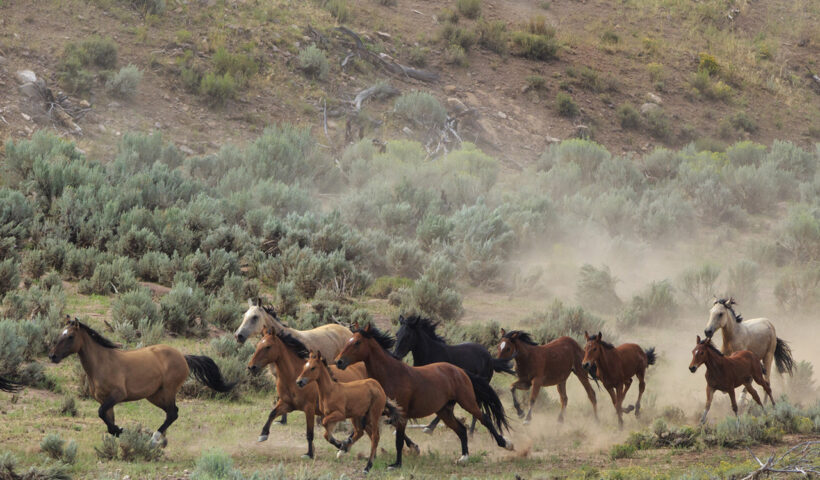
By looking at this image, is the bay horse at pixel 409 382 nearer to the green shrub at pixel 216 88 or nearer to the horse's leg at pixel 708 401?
the horse's leg at pixel 708 401

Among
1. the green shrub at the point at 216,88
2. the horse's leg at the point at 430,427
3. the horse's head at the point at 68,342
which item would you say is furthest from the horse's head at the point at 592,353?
the green shrub at the point at 216,88

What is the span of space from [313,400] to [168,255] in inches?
387

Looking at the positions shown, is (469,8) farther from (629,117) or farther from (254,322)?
(254,322)

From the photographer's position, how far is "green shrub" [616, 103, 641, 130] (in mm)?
38781

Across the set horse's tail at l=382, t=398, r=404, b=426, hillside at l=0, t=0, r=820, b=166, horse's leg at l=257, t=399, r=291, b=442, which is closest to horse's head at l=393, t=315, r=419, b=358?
horse's tail at l=382, t=398, r=404, b=426

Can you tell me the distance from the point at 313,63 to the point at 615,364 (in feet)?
81.3

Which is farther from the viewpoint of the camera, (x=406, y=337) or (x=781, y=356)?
(x=781, y=356)

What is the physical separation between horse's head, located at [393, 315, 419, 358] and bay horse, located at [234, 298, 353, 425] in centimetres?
108

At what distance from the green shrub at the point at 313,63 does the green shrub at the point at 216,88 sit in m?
3.70

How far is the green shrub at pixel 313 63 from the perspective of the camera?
34344 millimetres

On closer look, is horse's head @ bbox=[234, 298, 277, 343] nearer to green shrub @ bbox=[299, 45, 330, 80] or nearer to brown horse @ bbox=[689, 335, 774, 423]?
brown horse @ bbox=[689, 335, 774, 423]

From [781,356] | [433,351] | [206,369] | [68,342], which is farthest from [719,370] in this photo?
[68,342]

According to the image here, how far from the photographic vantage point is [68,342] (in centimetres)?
900

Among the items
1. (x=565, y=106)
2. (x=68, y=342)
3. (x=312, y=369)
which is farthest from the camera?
(x=565, y=106)
